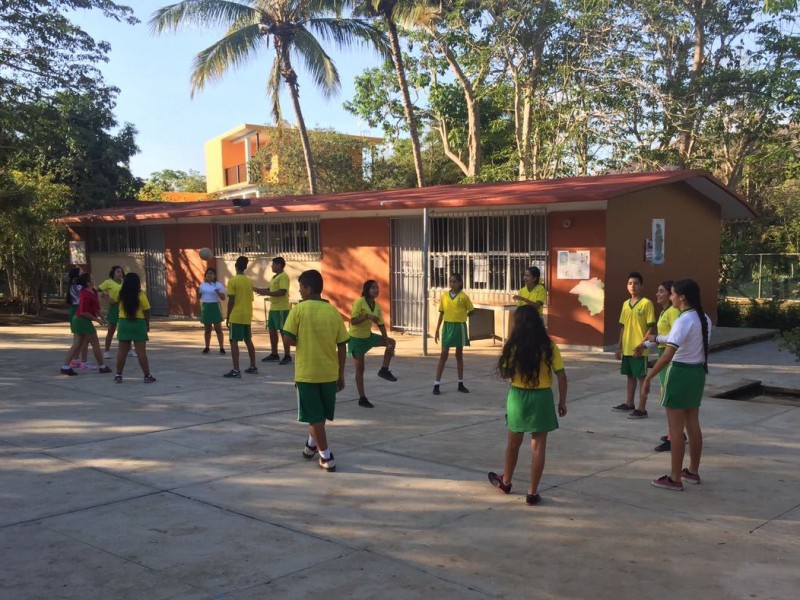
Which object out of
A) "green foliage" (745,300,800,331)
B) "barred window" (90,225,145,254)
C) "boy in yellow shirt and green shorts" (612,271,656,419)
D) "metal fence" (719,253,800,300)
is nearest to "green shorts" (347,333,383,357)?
"boy in yellow shirt and green shorts" (612,271,656,419)

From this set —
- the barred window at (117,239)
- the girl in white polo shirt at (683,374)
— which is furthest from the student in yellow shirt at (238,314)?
the barred window at (117,239)

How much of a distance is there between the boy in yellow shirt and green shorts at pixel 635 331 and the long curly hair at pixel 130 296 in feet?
19.2

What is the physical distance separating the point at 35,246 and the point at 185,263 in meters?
3.94

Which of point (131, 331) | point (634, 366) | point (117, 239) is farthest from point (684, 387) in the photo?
point (117, 239)

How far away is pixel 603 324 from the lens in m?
12.1

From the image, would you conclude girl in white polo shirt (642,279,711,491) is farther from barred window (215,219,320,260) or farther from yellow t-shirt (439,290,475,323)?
barred window (215,219,320,260)

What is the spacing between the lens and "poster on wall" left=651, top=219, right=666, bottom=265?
43.5 ft

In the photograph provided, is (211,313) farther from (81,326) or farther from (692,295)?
(692,295)

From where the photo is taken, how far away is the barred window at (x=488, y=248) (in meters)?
13.0

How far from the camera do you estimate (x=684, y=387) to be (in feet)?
17.1

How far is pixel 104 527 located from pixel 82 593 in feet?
3.01

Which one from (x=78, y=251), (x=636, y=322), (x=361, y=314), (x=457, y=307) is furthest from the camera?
(x=78, y=251)

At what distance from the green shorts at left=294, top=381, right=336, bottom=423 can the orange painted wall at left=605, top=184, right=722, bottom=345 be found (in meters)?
7.52

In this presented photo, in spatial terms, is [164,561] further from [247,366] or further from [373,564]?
[247,366]
